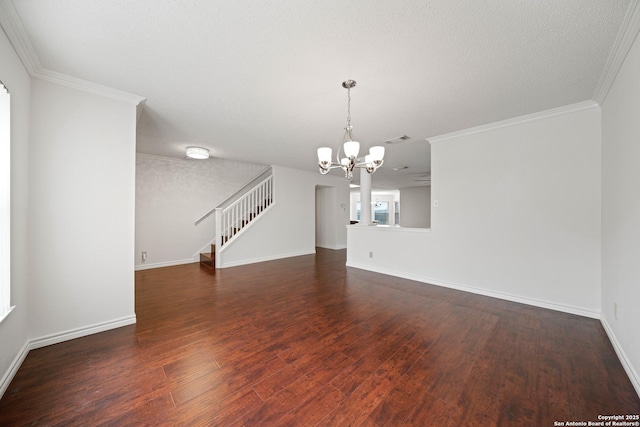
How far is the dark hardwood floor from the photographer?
53.8 inches

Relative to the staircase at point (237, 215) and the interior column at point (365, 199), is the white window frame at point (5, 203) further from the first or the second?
the interior column at point (365, 199)

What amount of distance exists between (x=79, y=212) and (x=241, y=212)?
342 centimetres

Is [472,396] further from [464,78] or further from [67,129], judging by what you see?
[67,129]

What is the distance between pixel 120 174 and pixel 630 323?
4.64 m

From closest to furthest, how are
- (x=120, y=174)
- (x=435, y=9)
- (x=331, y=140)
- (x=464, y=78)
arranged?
(x=435, y=9)
(x=464, y=78)
(x=120, y=174)
(x=331, y=140)

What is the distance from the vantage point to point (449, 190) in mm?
3662

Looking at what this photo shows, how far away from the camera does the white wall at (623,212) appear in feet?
5.35

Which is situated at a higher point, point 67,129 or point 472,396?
point 67,129

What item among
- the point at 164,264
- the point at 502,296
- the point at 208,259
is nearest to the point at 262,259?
the point at 208,259

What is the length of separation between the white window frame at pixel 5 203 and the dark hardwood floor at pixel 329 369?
625 mm

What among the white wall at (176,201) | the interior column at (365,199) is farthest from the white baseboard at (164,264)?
the interior column at (365,199)

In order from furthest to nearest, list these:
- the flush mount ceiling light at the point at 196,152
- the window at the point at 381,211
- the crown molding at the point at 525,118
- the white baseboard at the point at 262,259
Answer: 1. the window at the point at 381,211
2. the white baseboard at the point at 262,259
3. the flush mount ceiling light at the point at 196,152
4. the crown molding at the point at 525,118

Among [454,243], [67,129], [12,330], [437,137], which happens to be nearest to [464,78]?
[437,137]

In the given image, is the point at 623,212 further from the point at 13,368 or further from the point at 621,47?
the point at 13,368
